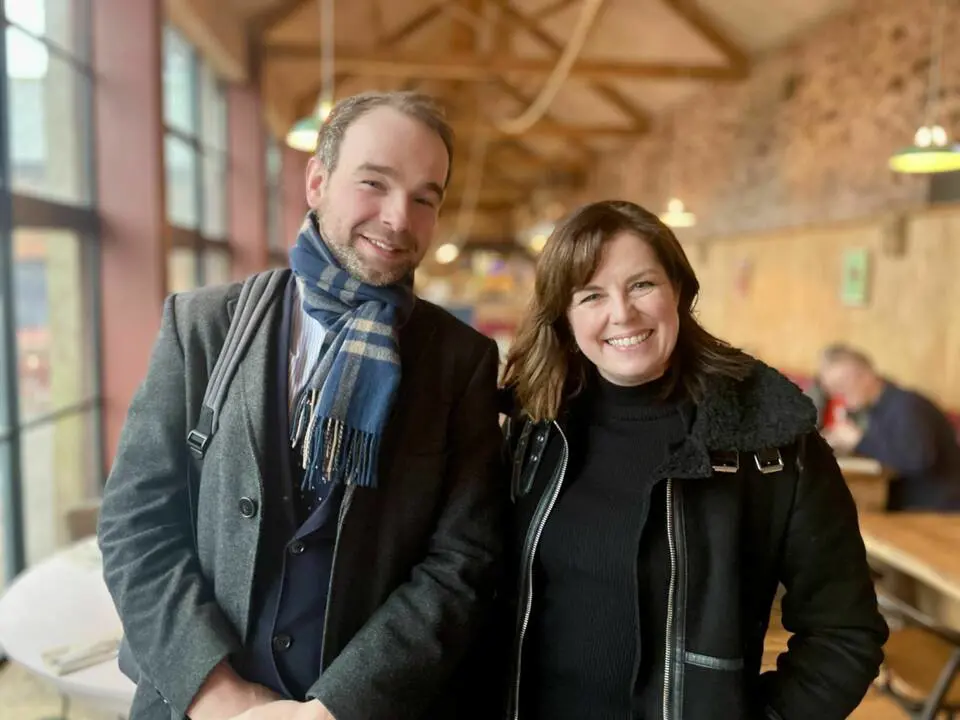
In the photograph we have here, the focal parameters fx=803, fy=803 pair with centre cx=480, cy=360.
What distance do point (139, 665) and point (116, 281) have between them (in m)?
3.42

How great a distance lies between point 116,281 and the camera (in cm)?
428

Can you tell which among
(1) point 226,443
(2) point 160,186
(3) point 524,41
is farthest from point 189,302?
(3) point 524,41

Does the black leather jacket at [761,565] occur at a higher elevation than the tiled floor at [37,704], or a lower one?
higher

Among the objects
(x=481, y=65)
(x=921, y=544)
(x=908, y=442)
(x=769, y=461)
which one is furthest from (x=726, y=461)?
(x=481, y=65)

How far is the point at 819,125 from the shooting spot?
22.9 ft

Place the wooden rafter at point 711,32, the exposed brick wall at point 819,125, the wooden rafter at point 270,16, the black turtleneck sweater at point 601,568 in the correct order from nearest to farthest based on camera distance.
A: the black turtleneck sweater at point 601,568 → the exposed brick wall at point 819,125 → the wooden rafter at point 270,16 → the wooden rafter at point 711,32

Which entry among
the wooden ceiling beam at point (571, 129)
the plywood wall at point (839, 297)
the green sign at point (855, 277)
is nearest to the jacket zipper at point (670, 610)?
the plywood wall at point (839, 297)

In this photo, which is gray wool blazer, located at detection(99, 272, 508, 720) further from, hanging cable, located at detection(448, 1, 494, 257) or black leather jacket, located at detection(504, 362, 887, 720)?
hanging cable, located at detection(448, 1, 494, 257)

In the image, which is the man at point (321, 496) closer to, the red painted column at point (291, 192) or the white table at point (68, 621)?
the white table at point (68, 621)

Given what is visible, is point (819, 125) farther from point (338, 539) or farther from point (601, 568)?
point (338, 539)

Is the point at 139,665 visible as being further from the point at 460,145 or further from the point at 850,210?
the point at 460,145

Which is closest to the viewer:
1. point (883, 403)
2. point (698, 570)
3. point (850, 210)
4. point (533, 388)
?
point (698, 570)

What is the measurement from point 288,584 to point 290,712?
0.19 meters

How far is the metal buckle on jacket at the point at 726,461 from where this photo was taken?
49.9 inches
